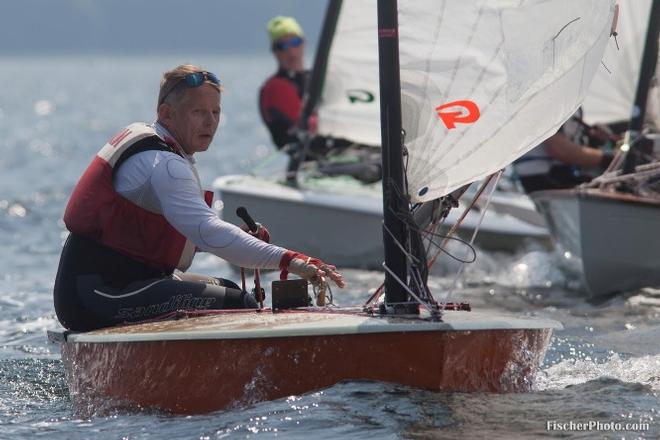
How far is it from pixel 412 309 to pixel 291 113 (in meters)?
5.98

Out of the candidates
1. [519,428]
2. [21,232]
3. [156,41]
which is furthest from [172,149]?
[156,41]

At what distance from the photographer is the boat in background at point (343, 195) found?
917 centimetres

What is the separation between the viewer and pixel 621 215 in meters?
7.59

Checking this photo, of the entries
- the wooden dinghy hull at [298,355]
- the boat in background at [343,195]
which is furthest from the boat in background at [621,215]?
the wooden dinghy hull at [298,355]

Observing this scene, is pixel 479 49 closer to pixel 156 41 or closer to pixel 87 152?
pixel 87 152

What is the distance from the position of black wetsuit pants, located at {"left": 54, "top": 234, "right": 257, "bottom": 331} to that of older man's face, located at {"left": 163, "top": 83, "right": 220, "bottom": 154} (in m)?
0.42

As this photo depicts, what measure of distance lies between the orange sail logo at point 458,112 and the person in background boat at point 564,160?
413 cm

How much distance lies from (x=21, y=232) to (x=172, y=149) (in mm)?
7149

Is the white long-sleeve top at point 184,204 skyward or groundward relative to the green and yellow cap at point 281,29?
groundward

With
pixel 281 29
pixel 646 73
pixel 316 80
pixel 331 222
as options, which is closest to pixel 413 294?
pixel 646 73

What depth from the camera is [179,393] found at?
4.46m

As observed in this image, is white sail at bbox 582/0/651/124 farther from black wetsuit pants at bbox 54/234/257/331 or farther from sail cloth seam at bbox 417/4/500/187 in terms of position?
black wetsuit pants at bbox 54/234/257/331

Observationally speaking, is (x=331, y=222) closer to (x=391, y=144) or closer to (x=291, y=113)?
(x=291, y=113)
